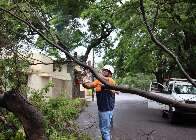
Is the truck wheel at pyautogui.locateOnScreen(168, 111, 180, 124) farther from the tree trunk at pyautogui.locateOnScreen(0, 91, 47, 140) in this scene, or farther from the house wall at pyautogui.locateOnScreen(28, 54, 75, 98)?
the tree trunk at pyautogui.locateOnScreen(0, 91, 47, 140)

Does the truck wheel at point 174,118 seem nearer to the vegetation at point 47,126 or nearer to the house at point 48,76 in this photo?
the house at point 48,76

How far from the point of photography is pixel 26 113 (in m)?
8.28

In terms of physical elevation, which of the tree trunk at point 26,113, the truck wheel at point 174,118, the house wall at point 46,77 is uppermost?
the house wall at point 46,77

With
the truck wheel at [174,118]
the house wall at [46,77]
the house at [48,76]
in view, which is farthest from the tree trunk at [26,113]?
the house wall at [46,77]

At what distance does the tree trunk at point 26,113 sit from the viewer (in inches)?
324

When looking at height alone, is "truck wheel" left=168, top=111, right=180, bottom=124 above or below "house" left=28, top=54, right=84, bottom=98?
below

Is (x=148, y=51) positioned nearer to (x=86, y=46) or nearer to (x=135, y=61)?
(x=135, y=61)

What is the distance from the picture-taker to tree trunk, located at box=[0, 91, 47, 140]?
8242mm

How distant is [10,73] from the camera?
33.3 ft

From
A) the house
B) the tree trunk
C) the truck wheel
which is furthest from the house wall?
the tree trunk

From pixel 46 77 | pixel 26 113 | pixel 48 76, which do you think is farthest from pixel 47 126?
pixel 48 76

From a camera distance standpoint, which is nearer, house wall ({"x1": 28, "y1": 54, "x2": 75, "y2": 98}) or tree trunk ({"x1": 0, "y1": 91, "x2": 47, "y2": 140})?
tree trunk ({"x1": 0, "y1": 91, "x2": 47, "y2": 140})

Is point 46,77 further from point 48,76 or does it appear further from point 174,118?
point 174,118

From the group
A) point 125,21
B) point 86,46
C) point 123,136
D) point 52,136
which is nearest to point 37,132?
point 52,136
